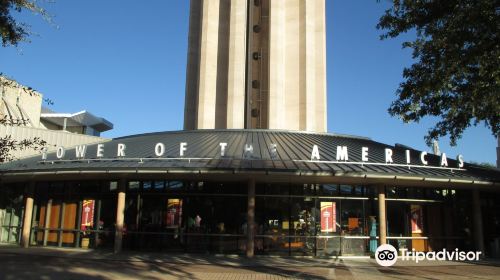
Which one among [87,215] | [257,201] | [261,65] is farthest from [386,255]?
[261,65]

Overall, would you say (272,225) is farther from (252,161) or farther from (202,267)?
(202,267)

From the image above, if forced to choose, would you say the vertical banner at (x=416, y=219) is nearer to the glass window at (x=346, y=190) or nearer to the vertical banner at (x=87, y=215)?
the glass window at (x=346, y=190)

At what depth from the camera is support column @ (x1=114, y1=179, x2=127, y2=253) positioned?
22777 mm

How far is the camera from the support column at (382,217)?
73.3 feet

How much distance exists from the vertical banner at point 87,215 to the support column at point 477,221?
19.1 m

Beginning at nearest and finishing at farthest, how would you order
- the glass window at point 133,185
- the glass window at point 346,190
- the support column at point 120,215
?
the support column at point 120,215 → the glass window at point 346,190 → the glass window at point 133,185

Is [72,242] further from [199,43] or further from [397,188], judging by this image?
[199,43]

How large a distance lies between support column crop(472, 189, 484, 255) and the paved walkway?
317cm

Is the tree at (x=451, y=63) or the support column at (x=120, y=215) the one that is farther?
the support column at (x=120, y=215)

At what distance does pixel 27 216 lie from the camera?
84.4 ft

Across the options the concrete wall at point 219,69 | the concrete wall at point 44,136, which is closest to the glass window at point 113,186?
the concrete wall at point 44,136

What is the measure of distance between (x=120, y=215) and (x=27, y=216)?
607 cm

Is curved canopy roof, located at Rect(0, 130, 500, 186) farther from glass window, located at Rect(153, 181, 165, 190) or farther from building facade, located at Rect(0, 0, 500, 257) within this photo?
glass window, located at Rect(153, 181, 165, 190)

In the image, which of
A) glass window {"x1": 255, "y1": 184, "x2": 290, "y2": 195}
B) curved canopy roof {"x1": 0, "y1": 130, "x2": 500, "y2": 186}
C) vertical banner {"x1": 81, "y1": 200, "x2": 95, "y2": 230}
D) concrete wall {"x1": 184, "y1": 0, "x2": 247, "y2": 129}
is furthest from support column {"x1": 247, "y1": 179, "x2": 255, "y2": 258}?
concrete wall {"x1": 184, "y1": 0, "x2": 247, "y2": 129}
